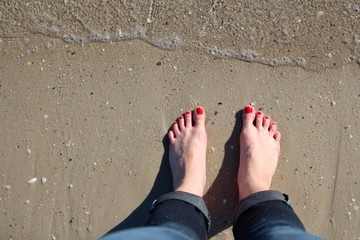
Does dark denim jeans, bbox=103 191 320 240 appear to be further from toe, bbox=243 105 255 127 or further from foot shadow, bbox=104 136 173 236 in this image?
toe, bbox=243 105 255 127

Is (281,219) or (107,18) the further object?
(107,18)

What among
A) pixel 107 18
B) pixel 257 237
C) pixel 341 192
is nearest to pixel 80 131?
pixel 107 18

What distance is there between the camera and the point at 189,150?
7.55 feet

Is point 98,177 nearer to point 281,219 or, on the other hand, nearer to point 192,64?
point 192,64

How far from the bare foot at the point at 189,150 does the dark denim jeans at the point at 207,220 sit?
4.5 inches

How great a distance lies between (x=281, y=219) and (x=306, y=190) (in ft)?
1.19

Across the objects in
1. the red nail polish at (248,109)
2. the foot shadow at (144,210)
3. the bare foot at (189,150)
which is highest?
the red nail polish at (248,109)

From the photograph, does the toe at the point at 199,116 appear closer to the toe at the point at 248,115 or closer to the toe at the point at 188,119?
the toe at the point at 188,119

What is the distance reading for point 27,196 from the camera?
2309 millimetres

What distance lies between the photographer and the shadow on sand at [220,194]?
2277 mm

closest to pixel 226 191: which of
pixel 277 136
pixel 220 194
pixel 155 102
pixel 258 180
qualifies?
pixel 220 194

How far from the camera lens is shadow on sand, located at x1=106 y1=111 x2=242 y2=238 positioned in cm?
228

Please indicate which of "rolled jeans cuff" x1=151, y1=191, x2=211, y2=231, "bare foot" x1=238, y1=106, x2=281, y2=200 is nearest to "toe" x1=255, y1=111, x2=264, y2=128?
"bare foot" x1=238, y1=106, x2=281, y2=200

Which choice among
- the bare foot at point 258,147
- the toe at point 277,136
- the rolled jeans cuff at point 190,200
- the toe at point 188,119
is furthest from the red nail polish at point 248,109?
the rolled jeans cuff at point 190,200
